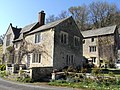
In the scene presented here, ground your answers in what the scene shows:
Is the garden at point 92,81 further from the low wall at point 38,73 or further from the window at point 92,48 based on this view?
the window at point 92,48

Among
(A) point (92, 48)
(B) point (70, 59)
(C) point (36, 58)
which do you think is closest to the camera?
(C) point (36, 58)

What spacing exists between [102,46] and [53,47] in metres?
24.1

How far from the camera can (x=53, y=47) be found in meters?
29.9

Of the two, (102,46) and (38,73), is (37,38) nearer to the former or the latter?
(38,73)

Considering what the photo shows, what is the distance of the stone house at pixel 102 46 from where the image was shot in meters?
49.1

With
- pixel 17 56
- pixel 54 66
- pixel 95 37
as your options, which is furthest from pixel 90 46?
pixel 54 66

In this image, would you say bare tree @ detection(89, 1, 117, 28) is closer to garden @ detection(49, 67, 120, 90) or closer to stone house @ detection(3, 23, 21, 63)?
stone house @ detection(3, 23, 21, 63)

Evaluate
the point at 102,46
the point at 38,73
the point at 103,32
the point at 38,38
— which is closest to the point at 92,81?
the point at 38,73

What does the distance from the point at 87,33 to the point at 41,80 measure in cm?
3478

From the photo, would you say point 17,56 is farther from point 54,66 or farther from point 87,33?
point 87,33

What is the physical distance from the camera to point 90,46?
53062 mm

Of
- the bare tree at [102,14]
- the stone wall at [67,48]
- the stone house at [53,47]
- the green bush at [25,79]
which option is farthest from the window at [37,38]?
the bare tree at [102,14]

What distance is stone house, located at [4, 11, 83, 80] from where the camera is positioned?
30266 mm

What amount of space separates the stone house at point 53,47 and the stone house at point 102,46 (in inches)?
599
